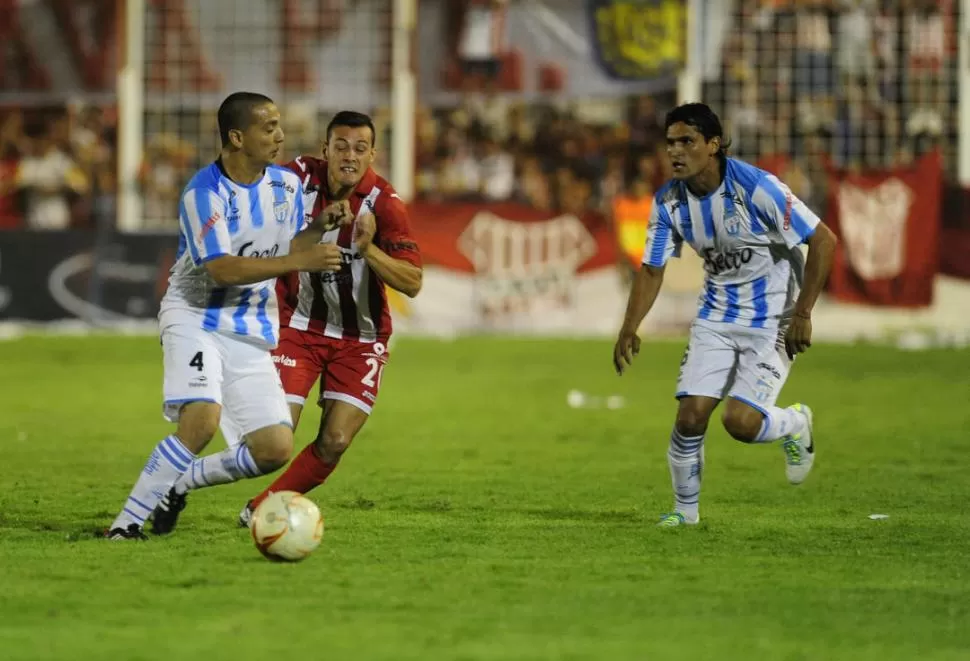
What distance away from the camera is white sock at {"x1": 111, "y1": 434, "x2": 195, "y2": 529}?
8094 millimetres

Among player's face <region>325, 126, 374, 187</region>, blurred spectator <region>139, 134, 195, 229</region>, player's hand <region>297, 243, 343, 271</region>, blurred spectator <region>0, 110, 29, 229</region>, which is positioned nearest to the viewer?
player's hand <region>297, 243, 343, 271</region>

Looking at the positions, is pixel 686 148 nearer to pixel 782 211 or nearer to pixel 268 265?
pixel 782 211

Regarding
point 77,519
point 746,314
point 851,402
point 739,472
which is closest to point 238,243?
point 77,519

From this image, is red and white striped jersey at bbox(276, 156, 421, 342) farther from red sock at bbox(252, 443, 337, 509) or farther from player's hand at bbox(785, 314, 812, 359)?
player's hand at bbox(785, 314, 812, 359)

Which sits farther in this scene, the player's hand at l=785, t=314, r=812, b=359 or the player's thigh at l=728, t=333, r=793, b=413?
the player's thigh at l=728, t=333, r=793, b=413

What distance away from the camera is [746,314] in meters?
9.24

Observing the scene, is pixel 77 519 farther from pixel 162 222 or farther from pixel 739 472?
pixel 162 222

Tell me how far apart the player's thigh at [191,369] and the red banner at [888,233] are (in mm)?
15683

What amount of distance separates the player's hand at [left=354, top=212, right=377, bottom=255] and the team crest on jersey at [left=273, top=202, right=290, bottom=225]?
1.09 feet

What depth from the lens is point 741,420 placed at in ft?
30.0

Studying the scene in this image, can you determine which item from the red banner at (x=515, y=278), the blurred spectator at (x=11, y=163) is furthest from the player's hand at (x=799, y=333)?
the blurred spectator at (x=11, y=163)

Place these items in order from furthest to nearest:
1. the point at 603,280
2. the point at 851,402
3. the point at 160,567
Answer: the point at 603,280, the point at 851,402, the point at 160,567

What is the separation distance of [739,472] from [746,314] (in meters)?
2.48

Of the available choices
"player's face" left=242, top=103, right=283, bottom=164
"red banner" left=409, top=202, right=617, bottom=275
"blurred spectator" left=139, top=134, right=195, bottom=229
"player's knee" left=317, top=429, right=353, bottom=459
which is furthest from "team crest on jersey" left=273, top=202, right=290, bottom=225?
"blurred spectator" left=139, top=134, right=195, bottom=229
